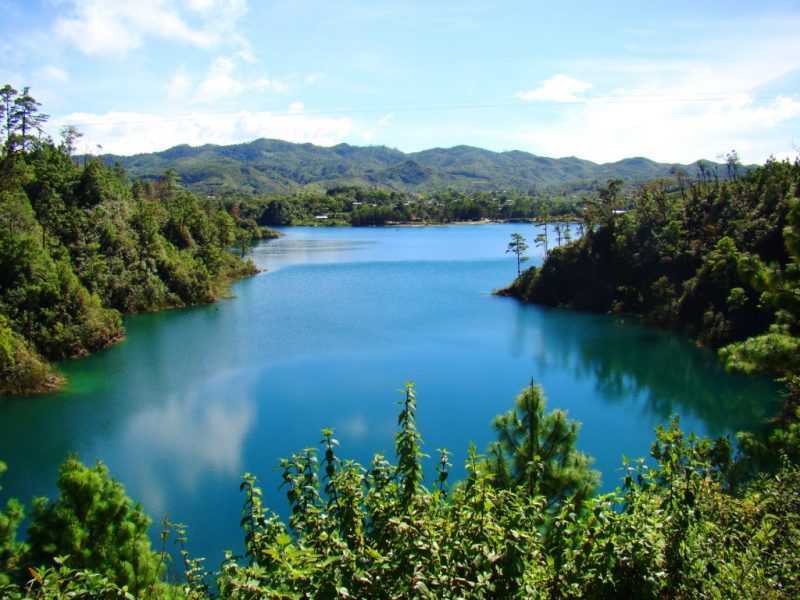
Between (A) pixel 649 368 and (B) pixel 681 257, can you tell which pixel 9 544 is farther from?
(B) pixel 681 257

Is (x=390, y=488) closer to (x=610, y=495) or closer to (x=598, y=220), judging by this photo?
(x=610, y=495)

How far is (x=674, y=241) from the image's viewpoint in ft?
126

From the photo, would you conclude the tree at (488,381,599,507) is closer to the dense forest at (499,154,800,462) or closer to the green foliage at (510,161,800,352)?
the dense forest at (499,154,800,462)

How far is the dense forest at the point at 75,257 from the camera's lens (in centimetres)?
2802

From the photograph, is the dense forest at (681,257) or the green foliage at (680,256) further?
the green foliage at (680,256)

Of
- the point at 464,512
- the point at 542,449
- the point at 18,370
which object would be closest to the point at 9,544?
the point at 464,512

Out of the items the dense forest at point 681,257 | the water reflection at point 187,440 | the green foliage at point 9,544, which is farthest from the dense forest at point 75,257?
the dense forest at point 681,257

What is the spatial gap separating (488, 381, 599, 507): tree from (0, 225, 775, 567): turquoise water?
602cm

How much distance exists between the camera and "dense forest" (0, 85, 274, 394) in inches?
1103

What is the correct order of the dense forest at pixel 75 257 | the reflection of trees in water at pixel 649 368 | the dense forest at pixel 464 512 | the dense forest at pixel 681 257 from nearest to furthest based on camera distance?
1. the dense forest at pixel 464 512
2. the reflection of trees in water at pixel 649 368
3. the dense forest at pixel 75 257
4. the dense forest at pixel 681 257

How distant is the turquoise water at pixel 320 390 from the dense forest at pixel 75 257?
182cm

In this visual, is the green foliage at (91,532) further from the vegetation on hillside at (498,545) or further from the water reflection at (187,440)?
the water reflection at (187,440)

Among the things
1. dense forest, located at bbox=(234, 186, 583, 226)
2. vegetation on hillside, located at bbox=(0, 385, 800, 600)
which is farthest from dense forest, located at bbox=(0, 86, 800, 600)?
dense forest, located at bbox=(234, 186, 583, 226)

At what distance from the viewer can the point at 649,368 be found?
28.6 metres
